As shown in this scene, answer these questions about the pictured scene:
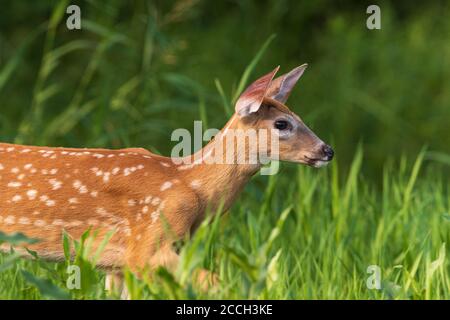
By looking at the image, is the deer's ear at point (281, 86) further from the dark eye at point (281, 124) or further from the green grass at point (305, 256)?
the green grass at point (305, 256)

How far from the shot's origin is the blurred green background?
26.7ft

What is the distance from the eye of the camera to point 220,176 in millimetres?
4285

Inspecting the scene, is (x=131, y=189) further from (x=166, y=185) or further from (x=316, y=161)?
(x=316, y=161)

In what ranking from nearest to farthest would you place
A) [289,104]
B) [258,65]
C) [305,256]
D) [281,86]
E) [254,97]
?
1. [254,97]
2. [281,86]
3. [305,256]
4. [289,104]
5. [258,65]

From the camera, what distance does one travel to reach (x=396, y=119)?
29.1ft

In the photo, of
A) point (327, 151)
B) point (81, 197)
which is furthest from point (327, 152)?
point (81, 197)

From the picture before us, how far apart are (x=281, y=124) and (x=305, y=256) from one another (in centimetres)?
92

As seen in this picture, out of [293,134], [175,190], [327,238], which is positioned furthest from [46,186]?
[327,238]

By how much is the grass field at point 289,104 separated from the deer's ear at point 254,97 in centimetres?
50

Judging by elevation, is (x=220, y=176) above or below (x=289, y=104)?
below

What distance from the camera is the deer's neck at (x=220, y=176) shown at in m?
4.28

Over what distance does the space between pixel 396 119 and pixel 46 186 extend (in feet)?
16.8

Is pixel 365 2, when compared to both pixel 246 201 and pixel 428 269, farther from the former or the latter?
pixel 428 269

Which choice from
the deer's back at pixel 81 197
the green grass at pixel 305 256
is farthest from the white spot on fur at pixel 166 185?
the green grass at pixel 305 256
